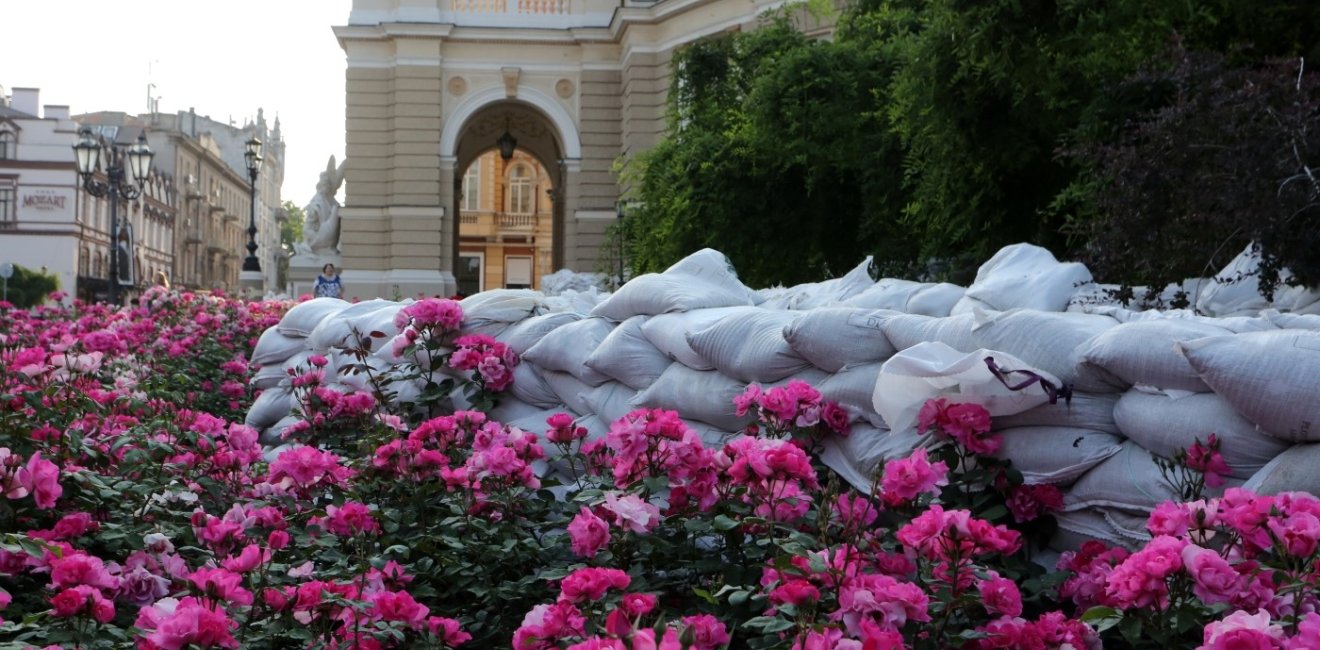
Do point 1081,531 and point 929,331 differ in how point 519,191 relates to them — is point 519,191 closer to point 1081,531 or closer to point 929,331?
point 929,331

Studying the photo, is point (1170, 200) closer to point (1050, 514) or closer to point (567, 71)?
point (1050, 514)

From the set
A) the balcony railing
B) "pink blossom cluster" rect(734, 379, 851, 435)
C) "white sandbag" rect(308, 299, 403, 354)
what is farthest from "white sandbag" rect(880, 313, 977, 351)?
the balcony railing

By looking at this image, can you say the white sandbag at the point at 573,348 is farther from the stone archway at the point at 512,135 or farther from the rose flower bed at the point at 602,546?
the stone archway at the point at 512,135

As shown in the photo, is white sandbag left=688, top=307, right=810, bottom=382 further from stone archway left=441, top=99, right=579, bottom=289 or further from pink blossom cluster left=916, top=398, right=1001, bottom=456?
stone archway left=441, top=99, right=579, bottom=289

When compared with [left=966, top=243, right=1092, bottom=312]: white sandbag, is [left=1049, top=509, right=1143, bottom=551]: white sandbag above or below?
below

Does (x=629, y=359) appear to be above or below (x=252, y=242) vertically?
below

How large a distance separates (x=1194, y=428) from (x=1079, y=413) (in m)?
0.29

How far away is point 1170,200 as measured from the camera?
23.4ft

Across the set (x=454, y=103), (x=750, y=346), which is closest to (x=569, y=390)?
(x=750, y=346)

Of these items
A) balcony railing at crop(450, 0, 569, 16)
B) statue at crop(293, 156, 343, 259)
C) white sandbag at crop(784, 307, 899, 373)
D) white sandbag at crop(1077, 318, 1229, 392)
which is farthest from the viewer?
balcony railing at crop(450, 0, 569, 16)

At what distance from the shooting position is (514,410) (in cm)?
481

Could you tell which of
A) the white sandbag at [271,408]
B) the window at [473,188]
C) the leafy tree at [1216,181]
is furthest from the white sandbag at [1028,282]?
the window at [473,188]

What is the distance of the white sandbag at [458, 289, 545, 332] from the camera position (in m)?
5.03

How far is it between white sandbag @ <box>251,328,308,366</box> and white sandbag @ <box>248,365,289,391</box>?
0.04m
